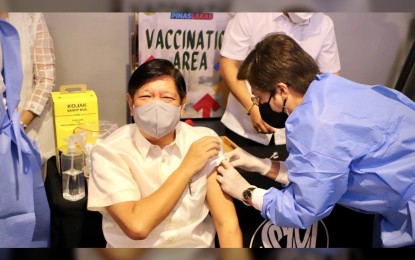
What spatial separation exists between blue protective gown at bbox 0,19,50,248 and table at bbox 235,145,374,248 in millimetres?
703

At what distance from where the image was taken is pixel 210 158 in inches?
56.9

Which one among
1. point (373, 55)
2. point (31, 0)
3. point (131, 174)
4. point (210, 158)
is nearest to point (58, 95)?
point (131, 174)

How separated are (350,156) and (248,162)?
574mm

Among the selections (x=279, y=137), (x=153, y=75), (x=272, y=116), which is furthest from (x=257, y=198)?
(x=279, y=137)

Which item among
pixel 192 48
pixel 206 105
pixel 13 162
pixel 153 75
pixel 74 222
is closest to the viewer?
pixel 13 162

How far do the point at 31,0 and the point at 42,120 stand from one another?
1814 mm

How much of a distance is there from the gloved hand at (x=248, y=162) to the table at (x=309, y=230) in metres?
0.03

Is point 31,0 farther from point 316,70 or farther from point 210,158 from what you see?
point 316,70

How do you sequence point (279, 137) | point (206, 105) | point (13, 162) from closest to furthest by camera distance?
point (13, 162) < point (279, 137) < point (206, 105)

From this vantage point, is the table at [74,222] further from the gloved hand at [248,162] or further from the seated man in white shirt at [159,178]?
the gloved hand at [248,162]

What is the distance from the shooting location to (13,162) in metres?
1.26

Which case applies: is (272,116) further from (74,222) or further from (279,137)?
(74,222)

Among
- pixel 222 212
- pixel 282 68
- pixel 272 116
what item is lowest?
pixel 222 212

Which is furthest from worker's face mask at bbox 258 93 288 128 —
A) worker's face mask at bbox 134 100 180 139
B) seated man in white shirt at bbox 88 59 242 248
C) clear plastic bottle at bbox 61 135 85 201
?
clear plastic bottle at bbox 61 135 85 201
